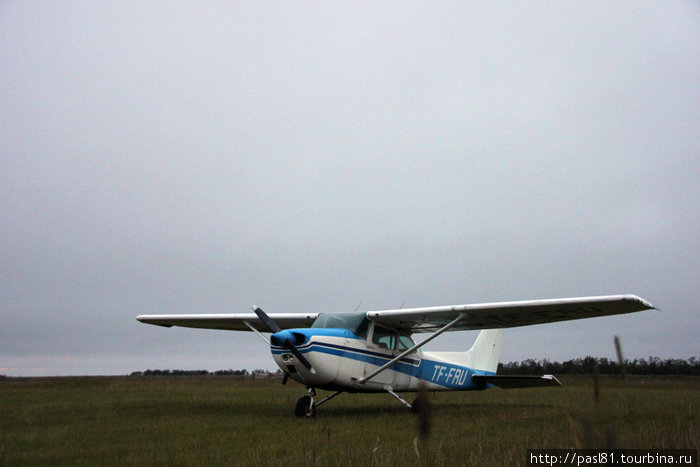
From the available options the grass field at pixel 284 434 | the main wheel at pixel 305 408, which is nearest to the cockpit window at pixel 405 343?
the grass field at pixel 284 434

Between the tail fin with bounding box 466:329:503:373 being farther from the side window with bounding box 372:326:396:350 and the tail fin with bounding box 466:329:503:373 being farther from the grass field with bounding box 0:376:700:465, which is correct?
the grass field with bounding box 0:376:700:465

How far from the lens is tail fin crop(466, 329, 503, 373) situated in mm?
15406

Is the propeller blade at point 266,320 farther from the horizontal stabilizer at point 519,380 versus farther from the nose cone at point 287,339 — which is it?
the horizontal stabilizer at point 519,380

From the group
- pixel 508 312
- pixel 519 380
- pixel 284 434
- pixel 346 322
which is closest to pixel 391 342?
pixel 346 322

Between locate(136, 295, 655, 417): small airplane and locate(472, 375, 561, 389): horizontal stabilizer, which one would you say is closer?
locate(136, 295, 655, 417): small airplane

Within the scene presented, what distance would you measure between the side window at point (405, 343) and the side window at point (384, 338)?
0.31m

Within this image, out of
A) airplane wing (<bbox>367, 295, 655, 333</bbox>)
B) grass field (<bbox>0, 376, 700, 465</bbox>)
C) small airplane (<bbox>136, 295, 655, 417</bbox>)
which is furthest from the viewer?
small airplane (<bbox>136, 295, 655, 417</bbox>)

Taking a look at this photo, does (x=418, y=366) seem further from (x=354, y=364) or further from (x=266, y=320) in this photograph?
(x=266, y=320)

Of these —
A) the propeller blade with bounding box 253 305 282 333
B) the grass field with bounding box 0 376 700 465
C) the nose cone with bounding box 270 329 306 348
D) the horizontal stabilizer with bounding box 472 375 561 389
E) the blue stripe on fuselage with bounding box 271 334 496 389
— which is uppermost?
the propeller blade with bounding box 253 305 282 333

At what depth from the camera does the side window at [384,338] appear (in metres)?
12.4

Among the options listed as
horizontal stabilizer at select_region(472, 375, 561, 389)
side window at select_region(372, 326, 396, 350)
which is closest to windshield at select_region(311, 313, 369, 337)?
side window at select_region(372, 326, 396, 350)

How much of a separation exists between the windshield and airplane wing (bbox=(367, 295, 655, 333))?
277 mm

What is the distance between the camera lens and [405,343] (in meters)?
13.2

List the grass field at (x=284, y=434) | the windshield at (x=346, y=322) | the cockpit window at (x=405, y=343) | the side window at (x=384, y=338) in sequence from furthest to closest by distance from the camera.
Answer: the cockpit window at (x=405, y=343)
the side window at (x=384, y=338)
the windshield at (x=346, y=322)
the grass field at (x=284, y=434)
